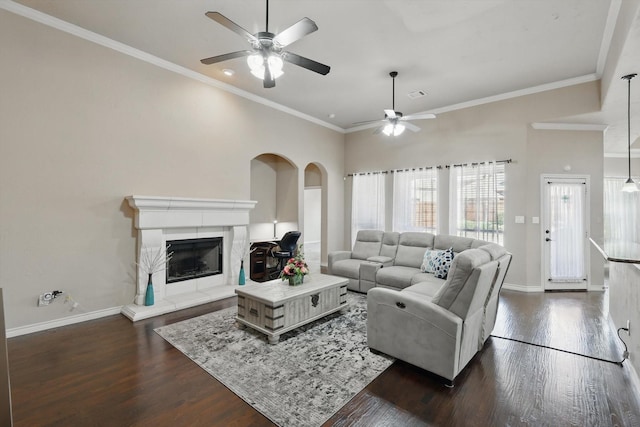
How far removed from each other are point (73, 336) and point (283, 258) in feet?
11.4

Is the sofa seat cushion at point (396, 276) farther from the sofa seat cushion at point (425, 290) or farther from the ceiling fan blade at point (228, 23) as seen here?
the ceiling fan blade at point (228, 23)

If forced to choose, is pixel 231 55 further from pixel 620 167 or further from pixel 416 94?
pixel 620 167

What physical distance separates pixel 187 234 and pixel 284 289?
2077mm

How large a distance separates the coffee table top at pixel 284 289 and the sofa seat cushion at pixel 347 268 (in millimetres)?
1094

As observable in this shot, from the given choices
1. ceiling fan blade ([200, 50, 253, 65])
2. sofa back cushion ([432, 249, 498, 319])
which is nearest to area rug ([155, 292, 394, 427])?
sofa back cushion ([432, 249, 498, 319])

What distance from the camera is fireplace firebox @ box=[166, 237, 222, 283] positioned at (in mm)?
4453

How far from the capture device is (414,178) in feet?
20.8

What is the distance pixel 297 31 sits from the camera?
2461 millimetres

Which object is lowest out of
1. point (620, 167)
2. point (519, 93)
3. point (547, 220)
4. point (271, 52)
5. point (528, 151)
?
point (547, 220)

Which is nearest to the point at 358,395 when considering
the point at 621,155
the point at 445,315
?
the point at 445,315

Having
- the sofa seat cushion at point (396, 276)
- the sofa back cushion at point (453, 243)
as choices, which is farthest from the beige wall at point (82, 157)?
the sofa back cushion at point (453, 243)

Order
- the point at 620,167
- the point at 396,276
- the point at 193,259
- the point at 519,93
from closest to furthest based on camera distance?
the point at 396,276 < the point at 193,259 < the point at 519,93 < the point at 620,167

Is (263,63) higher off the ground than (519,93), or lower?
lower

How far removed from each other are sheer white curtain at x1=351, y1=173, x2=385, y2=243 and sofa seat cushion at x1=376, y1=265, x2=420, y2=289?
224 centimetres
